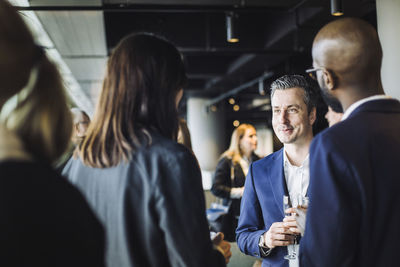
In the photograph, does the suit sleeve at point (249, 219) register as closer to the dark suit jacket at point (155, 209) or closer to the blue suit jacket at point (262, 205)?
the blue suit jacket at point (262, 205)

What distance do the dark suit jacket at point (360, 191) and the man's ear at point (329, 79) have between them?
0.15 m

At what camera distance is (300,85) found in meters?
1.98

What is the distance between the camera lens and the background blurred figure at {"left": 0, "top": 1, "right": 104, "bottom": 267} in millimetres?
573

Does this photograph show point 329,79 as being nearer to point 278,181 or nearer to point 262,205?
point 278,181

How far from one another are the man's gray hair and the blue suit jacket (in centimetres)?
30

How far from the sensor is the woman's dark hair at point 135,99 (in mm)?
1148

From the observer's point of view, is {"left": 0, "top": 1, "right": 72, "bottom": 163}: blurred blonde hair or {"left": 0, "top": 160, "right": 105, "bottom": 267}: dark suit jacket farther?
{"left": 0, "top": 1, "right": 72, "bottom": 163}: blurred blonde hair

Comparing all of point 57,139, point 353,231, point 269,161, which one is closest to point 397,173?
point 353,231

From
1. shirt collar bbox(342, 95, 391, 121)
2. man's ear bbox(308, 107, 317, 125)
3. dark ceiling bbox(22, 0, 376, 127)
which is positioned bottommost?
man's ear bbox(308, 107, 317, 125)

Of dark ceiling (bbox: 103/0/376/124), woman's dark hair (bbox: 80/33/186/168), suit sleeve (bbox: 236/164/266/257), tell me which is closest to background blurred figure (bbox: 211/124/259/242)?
dark ceiling (bbox: 103/0/376/124)

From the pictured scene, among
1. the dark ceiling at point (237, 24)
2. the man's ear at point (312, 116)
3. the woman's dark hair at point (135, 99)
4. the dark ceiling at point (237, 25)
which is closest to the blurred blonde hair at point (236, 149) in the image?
the dark ceiling at point (237, 25)

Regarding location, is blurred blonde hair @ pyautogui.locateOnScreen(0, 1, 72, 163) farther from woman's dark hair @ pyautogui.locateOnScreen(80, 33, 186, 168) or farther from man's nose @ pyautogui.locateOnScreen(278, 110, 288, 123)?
man's nose @ pyautogui.locateOnScreen(278, 110, 288, 123)

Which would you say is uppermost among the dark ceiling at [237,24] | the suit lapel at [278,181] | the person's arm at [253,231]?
the dark ceiling at [237,24]

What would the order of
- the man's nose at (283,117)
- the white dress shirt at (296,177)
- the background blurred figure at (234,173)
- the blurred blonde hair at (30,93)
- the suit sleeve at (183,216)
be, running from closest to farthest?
the blurred blonde hair at (30,93)
the suit sleeve at (183,216)
the white dress shirt at (296,177)
the man's nose at (283,117)
the background blurred figure at (234,173)
